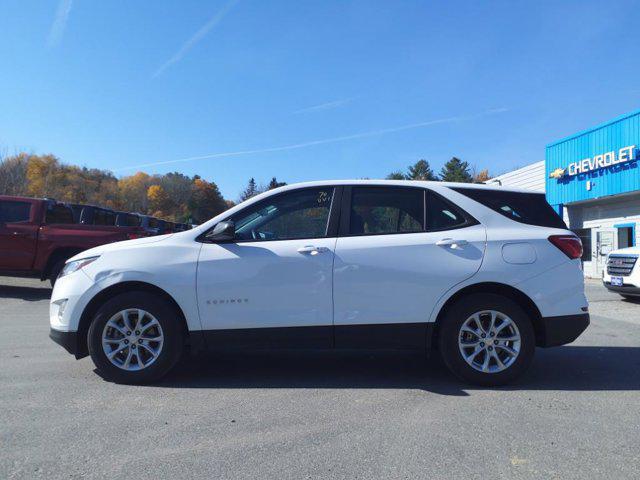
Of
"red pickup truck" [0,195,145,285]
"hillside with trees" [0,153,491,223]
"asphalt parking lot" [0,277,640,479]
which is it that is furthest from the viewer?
"hillside with trees" [0,153,491,223]

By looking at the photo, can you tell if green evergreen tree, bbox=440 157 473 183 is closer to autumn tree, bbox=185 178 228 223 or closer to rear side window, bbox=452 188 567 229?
autumn tree, bbox=185 178 228 223

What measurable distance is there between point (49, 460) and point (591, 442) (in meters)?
3.51

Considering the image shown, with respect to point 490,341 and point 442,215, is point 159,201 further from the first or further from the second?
point 490,341

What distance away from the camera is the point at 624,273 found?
11117 mm

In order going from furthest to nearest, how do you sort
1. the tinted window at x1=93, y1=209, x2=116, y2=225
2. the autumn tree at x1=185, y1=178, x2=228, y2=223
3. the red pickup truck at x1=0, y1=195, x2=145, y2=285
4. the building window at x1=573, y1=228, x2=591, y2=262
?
the autumn tree at x1=185, y1=178, x2=228, y2=223 < the building window at x1=573, y1=228, x2=591, y2=262 < the tinted window at x1=93, y1=209, x2=116, y2=225 < the red pickup truck at x1=0, y1=195, x2=145, y2=285

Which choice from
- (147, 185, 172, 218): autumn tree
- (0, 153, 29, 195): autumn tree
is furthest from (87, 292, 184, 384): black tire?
(147, 185, 172, 218): autumn tree

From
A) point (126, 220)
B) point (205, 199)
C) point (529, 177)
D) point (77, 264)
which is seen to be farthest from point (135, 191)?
point (77, 264)

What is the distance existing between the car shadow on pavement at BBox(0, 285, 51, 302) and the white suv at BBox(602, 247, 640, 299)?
40.4 feet

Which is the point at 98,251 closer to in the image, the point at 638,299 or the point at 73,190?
the point at 638,299

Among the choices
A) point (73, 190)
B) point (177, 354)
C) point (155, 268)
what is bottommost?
point (177, 354)

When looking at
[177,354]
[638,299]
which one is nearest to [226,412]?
[177,354]

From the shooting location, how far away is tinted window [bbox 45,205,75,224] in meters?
11.3

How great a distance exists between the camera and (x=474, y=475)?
3.02 meters

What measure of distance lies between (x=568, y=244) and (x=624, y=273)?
7712 millimetres
